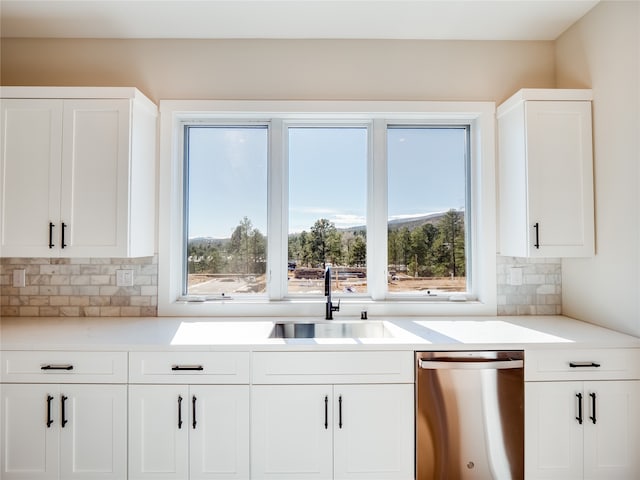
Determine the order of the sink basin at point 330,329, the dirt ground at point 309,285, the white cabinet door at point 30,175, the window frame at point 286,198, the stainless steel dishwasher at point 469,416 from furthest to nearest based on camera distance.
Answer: the dirt ground at point 309,285
the window frame at point 286,198
the sink basin at point 330,329
the white cabinet door at point 30,175
the stainless steel dishwasher at point 469,416

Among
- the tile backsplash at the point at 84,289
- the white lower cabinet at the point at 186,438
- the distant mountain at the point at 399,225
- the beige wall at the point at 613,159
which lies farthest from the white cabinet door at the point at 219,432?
the beige wall at the point at 613,159

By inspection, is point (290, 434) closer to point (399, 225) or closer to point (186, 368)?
point (186, 368)

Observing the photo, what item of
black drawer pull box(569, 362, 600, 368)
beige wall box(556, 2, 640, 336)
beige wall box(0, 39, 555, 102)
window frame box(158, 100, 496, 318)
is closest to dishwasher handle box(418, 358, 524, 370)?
black drawer pull box(569, 362, 600, 368)

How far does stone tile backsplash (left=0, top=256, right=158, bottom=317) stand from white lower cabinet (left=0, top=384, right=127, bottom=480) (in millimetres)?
651

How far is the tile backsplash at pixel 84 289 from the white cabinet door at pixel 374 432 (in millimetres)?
1096

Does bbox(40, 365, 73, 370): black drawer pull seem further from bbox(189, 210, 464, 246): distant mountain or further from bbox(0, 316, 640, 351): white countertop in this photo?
bbox(189, 210, 464, 246): distant mountain

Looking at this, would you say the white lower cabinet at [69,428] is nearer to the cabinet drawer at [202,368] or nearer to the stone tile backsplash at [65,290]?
the cabinet drawer at [202,368]

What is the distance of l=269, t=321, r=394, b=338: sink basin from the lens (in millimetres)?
2264

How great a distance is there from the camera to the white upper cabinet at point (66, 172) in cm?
204

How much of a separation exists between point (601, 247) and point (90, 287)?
10.3ft

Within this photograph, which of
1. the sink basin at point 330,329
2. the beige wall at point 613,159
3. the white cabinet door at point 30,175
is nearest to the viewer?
the beige wall at point 613,159

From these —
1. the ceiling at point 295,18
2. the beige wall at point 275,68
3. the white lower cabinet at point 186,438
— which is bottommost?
the white lower cabinet at point 186,438

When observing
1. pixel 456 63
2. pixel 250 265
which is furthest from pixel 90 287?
pixel 456 63

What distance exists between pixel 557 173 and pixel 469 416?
4.78 feet
